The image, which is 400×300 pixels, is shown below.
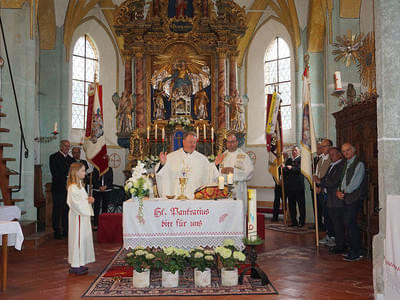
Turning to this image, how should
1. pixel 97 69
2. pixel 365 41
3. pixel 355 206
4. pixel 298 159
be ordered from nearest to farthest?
1. pixel 355 206
2. pixel 365 41
3. pixel 298 159
4. pixel 97 69

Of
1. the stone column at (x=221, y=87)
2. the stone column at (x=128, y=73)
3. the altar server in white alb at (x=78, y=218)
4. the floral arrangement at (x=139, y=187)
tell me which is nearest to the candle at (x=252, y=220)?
the floral arrangement at (x=139, y=187)

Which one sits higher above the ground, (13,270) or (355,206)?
(355,206)

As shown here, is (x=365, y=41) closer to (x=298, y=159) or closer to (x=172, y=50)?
(x=298, y=159)

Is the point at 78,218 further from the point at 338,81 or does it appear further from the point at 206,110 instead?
the point at 206,110

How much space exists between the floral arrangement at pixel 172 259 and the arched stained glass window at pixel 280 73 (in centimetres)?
1151

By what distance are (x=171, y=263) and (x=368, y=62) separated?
612 centimetres

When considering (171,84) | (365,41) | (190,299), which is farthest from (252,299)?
(171,84)

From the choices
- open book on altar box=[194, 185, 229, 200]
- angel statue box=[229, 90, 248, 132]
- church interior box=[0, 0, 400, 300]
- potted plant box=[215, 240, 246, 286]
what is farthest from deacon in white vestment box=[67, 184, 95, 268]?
angel statue box=[229, 90, 248, 132]

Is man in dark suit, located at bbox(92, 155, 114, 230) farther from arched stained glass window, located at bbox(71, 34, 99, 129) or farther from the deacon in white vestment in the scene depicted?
arched stained glass window, located at bbox(71, 34, 99, 129)

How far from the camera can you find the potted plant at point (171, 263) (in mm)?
5340

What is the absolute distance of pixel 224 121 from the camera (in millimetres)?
13594

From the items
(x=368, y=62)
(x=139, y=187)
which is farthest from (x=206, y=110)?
(x=139, y=187)

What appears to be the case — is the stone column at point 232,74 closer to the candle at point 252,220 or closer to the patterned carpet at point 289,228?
the patterned carpet at point 289,228

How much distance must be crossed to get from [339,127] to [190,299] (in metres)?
5.83
